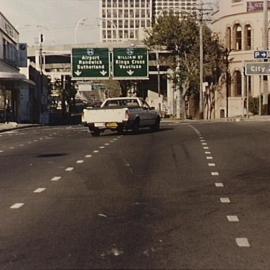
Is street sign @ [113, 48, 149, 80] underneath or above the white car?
above

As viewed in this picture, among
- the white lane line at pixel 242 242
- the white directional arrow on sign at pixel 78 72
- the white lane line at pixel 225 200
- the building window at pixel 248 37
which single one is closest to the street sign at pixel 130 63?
the white directional arrow on sign at pixel 78 72

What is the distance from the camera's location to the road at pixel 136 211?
25.3ft

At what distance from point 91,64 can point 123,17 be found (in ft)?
228

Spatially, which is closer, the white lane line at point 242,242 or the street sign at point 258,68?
the white lane line at point 242,242

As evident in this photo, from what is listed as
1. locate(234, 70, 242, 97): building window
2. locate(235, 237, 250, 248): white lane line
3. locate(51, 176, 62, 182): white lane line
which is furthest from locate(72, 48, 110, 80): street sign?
locate(235, 237, 250, 248): white lane line

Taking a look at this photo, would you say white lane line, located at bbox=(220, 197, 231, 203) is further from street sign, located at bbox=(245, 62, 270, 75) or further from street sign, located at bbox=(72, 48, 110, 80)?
street sign, located at bbox=(72, 48, 110, 80)

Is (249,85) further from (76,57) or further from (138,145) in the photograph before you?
(138,145)

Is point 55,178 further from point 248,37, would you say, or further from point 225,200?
point 248,37

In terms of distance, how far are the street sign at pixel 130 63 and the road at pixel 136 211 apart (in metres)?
47.0

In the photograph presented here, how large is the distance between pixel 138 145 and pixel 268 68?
32.5 meters

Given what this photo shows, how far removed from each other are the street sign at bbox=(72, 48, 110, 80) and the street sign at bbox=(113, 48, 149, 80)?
0.86 metres

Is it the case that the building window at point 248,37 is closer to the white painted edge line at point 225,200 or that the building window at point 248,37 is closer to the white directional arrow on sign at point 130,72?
the white directional arrow on sign at point 130,72

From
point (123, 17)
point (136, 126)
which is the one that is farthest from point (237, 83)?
point (123, 17)

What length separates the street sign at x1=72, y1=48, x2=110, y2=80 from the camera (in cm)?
6675
